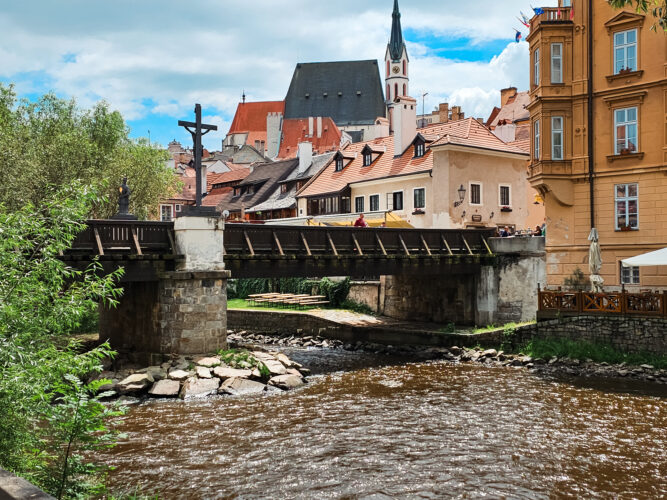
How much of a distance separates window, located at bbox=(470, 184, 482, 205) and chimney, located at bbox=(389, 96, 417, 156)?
669cm

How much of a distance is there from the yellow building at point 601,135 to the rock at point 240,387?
14.5 m

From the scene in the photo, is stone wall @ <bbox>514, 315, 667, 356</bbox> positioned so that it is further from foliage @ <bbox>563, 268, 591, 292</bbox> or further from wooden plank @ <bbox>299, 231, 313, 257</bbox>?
wooden plank @ <bbox>299, 231, 313, 257</bbox>

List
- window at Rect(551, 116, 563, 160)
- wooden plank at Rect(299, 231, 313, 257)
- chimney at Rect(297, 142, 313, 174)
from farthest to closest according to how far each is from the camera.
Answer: chimney at Rect(297, 142, 313, 174)
window at Rect(551, 116, 563, 160)
wooden plank at Rect(299, 231, 313, 257)

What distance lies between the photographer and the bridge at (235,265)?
808 inches

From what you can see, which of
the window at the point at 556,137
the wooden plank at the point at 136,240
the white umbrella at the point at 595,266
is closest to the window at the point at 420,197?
the window at the point at 556,137

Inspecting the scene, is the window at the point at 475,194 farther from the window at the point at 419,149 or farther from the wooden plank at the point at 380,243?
the wooden plank at the point at 380,243

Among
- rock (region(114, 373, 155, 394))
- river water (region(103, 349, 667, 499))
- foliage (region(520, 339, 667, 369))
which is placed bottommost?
river water (region(103, 349, 667, 499))

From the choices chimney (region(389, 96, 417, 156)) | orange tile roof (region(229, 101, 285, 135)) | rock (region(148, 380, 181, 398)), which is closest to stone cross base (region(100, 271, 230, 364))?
rock (region(148, 380, 181, 398))

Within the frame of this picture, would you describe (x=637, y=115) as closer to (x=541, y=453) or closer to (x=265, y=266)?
(x=265, y=266)

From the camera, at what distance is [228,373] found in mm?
19547

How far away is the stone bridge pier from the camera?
20703 mm

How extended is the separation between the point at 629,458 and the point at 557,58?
1899cm

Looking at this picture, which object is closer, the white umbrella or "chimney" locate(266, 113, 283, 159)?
the white umbrella

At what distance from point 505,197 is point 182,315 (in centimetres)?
2603
